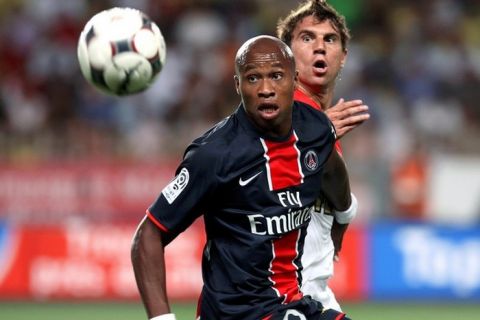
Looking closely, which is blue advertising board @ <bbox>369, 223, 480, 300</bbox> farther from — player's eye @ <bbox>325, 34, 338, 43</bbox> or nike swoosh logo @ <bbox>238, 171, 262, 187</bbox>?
nike swoosh logo @ <bbox>238, 171, 262, 187</bbox>

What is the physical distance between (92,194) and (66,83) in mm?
2072

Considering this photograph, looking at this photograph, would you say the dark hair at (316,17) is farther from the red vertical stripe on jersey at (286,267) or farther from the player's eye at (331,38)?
the red vertical stripe on jersey at (286,267)

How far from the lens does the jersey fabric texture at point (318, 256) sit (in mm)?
5598

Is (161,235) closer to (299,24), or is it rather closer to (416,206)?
(299,24)

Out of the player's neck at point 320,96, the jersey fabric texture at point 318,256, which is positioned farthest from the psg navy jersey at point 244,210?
the player's neck at point 320,96

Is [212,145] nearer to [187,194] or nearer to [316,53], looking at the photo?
[187,194]

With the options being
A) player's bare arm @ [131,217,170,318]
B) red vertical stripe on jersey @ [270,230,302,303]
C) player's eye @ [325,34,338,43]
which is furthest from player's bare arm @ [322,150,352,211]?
player's bare arm @ [131,217,170,318]

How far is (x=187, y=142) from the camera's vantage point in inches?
538

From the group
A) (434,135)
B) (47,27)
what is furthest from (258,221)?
(47,27)

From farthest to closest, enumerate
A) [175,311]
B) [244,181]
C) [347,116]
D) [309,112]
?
[175,311] < [347,116] < [309,112] < [244,181]

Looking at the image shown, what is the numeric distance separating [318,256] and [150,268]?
3.68ft

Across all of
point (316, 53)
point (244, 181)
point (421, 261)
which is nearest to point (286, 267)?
point (244, 181)

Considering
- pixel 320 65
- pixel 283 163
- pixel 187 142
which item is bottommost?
pixel 283 163

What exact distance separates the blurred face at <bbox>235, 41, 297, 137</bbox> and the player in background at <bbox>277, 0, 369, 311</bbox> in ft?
2.08
